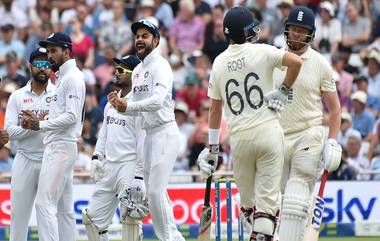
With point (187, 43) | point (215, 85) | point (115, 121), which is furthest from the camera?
point (187, 43)

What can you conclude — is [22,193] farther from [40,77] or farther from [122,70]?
[122,70]

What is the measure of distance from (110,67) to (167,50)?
37.8 inches

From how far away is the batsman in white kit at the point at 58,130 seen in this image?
11.9 meters

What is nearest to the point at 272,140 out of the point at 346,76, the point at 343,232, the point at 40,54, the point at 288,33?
the point at 288,33

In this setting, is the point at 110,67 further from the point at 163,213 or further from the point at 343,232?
the point at 163,213

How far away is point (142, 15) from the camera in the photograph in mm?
20641

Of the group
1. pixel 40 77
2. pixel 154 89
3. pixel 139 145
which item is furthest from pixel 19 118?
pixel 154 89

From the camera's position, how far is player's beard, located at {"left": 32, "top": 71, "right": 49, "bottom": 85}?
40.9 feet

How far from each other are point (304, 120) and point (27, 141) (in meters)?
2.80

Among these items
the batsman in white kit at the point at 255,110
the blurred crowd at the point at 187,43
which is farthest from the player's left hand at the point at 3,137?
the blurred crowd at the point at 187,43

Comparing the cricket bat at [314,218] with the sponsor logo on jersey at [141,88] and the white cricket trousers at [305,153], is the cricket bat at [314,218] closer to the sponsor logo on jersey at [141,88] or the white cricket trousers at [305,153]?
the white cricket trousers at [305,153]

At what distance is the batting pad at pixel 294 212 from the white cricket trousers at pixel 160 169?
1.31 meters

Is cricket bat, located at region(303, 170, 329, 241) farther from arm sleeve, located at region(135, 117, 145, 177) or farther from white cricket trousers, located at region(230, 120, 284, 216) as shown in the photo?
arm sleeve, located at region(135, 117, 145, 177)

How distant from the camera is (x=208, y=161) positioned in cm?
1127
